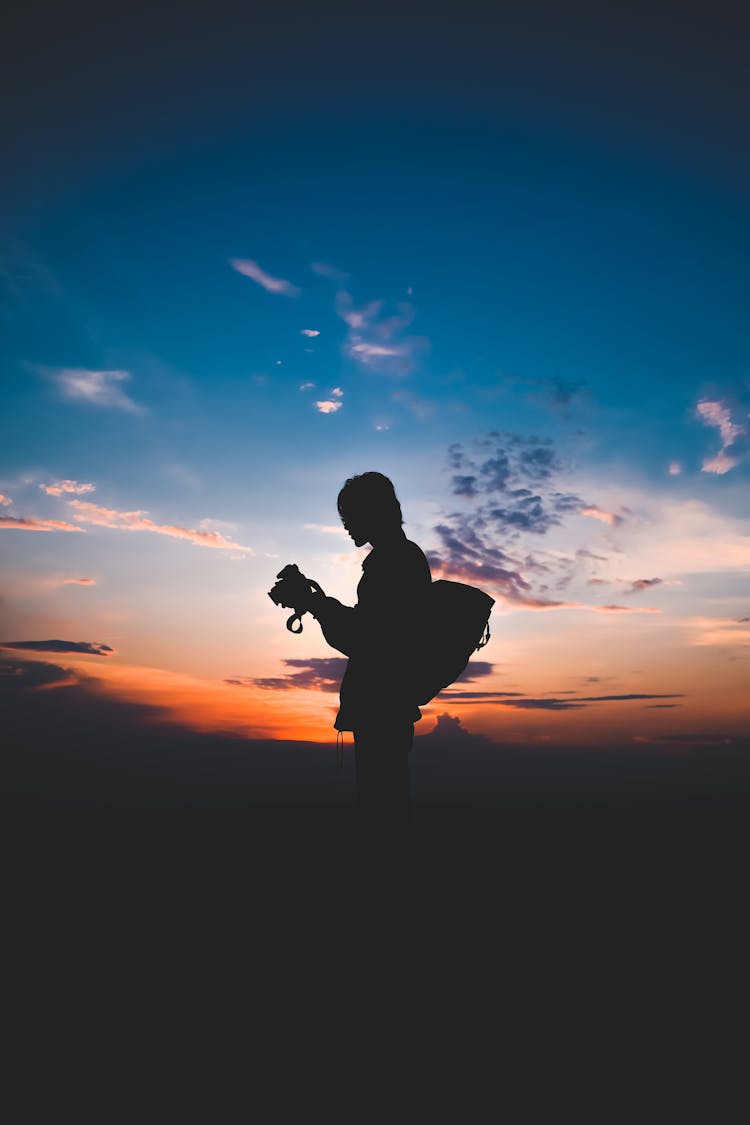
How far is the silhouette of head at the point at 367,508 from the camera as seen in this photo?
3.31 m

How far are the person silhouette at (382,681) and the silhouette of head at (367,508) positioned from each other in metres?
0.24

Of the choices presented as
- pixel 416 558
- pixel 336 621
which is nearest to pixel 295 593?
pixel 336 621

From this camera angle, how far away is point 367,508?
3309mm

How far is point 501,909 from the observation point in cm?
1251

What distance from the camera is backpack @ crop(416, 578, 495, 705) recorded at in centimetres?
303

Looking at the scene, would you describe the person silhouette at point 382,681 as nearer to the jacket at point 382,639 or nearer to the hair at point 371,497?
the jacket at point 382,639

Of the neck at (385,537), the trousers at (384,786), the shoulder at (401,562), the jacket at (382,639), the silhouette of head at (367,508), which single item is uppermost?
the silhouette of head at (367,508)

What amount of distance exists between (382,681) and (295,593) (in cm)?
72

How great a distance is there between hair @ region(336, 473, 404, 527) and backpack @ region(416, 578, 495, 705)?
1.77 feet

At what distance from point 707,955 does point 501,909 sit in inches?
240

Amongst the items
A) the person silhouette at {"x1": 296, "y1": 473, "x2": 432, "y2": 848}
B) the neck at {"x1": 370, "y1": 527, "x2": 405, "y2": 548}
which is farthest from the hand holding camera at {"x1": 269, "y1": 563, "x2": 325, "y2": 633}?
the neck at {"x1": 370, "y1": 527, "x2": 405, "y2": 548}

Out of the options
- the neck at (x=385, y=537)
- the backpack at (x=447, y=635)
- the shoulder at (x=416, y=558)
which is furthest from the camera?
the neck at (x=385, y=537)

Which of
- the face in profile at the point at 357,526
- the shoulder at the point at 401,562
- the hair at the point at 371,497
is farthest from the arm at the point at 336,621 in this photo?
the hair at the point at 371,497

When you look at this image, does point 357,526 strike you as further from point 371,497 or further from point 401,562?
point 401,562
